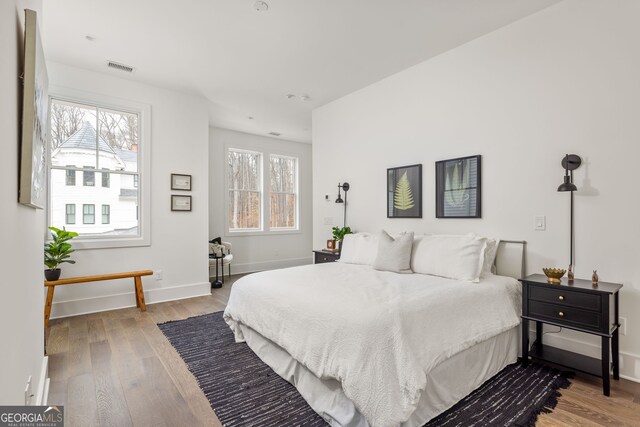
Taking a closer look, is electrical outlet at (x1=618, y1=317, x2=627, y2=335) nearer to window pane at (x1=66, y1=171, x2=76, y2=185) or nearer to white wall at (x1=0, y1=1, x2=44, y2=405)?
white wall at (x1=0, y1=1, x2=44, y2=405)

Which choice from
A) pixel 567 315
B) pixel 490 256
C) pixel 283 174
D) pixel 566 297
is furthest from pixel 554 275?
pixel 283 174

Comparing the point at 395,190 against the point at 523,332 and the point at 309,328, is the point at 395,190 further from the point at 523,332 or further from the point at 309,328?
the point at 309,328

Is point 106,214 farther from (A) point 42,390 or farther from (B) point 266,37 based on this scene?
(B) point 266,37

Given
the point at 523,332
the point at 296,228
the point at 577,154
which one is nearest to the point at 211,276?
the point at 296,228

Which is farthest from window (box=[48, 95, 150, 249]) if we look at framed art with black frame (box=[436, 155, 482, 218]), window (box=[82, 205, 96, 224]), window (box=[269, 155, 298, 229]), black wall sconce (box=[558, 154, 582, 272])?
black wall sconce (box=[558, 154, 582, 272])

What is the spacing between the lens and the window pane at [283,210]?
7.07 meters

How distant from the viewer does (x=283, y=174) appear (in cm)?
724

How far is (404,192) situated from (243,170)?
3.98 meters

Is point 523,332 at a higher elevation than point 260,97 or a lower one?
lower

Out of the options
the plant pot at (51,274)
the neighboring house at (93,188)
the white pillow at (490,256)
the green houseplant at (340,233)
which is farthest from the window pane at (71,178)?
the white pillow at (490,256)

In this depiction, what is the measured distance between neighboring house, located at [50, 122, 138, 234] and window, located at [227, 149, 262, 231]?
2.34 metres

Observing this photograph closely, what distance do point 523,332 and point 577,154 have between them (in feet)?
4.86

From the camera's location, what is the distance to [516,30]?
9.39 ft

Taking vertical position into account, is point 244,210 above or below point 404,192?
below
